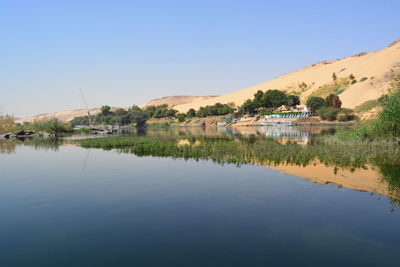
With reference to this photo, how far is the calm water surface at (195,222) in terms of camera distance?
9.11 meters

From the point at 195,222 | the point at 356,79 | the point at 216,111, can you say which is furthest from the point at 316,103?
the point at 195,222

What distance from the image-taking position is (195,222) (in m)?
11.9

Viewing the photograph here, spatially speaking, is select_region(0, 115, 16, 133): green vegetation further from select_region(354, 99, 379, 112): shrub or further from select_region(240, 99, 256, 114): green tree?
select_region(354, 99, 379, 112): shrub

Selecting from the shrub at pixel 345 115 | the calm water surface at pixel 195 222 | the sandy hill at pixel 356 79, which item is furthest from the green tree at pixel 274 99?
the calm water surface at pixel 195 222

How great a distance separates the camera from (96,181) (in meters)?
20.1

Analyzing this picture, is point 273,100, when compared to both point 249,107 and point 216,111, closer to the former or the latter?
point 249,107

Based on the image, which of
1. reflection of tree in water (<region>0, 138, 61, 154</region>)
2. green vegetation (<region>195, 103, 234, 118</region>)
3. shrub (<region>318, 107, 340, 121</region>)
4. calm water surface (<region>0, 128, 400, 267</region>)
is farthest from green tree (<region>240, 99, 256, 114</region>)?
calm water surface (<region>0, 128, 400, 267</region>)

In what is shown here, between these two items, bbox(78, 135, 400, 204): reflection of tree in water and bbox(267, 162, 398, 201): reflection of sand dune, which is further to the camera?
bbox(78, 135, 400, 204): reflection of tree in water

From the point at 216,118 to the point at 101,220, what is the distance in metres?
127

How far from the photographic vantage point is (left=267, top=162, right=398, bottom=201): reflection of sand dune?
16688 mm

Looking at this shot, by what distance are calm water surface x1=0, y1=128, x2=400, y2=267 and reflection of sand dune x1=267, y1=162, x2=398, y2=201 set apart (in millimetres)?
860

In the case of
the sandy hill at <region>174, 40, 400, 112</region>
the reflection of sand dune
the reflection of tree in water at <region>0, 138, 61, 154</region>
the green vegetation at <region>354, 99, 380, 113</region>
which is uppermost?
the sandy hill at <region>174, 40, 400, 112</region>

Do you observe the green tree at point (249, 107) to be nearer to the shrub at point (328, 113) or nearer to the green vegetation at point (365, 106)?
the shrub at point (328, 113)

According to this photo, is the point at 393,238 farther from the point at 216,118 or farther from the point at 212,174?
the point at 216,118
